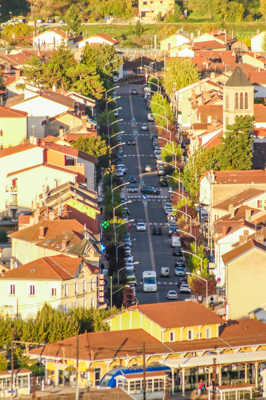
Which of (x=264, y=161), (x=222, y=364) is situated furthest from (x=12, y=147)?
(x=222, y=364)

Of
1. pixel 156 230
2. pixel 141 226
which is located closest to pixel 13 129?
pixel 141 226

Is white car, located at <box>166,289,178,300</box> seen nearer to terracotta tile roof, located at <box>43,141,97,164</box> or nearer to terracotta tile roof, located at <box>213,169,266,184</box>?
terracotta tile roof, located at <box>213,169,266,184</box>

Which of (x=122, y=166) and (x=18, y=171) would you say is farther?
(x=122, y=166)

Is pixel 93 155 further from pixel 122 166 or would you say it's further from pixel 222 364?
pixel 222 364

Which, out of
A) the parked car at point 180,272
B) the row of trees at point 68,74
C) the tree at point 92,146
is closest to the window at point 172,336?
the parked car at point 180,272

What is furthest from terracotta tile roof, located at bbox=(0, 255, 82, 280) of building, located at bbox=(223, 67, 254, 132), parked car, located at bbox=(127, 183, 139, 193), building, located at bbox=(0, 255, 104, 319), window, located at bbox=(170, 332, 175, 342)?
building, located at bbox=(223, 67, 254, 132)

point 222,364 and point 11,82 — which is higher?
point 11,82
